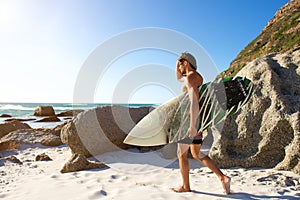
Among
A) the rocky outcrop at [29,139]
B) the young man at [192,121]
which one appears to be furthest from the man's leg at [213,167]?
the rocky outcrop at [29,139]

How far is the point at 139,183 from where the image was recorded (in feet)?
11.7

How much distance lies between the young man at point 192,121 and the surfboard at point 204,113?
166 millimetres

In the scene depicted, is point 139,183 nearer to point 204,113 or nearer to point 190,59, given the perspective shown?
point 204,113

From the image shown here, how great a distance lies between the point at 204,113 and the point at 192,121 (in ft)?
1.44

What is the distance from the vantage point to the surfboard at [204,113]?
11.1ft

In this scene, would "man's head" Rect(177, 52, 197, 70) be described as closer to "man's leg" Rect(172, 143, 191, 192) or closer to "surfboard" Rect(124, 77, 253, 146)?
"surfboard" Rect(124, 77, 253, 146)

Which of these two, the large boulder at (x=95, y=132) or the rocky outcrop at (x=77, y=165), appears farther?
the large boulder at (x=95, y=132)

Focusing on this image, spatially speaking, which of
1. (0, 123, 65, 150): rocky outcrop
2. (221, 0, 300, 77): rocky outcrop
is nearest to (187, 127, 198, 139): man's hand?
(0, 123, 65, 150): rocky outcrop

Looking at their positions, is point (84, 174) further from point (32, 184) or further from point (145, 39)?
point (145, 39)

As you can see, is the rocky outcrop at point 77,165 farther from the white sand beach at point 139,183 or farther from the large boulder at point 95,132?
the large boulder at point 95,132

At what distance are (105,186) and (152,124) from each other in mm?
1301

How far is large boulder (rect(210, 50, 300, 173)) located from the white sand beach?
0.80 ft

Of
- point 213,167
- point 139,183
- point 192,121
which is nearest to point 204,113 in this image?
point 192,121

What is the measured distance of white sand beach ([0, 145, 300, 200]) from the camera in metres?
2.99
